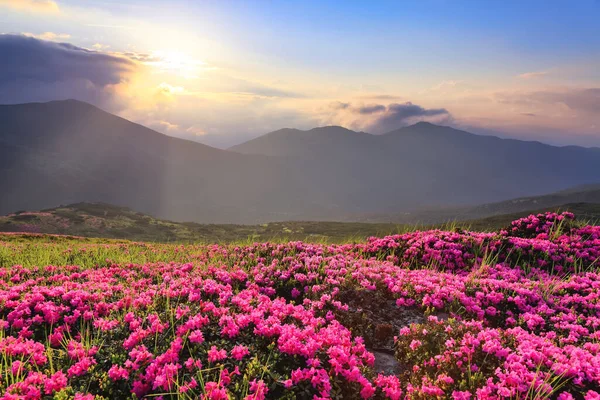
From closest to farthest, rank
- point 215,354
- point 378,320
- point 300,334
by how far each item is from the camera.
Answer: point 215,354
point 300,334
point 378,320

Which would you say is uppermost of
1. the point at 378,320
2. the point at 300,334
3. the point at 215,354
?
the point at 300,334

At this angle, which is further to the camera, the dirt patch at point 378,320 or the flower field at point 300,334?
the dirt patch at point 378,320

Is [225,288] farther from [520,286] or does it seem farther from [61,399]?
[520,286]

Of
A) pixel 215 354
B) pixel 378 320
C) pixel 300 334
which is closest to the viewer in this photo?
pixel 215 354

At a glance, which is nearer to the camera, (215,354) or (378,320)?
(215,354)

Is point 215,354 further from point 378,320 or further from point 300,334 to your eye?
point 378,320

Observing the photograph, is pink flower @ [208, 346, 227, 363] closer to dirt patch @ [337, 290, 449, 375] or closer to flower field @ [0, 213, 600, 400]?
flower field @ [0, 213, 600, 400]

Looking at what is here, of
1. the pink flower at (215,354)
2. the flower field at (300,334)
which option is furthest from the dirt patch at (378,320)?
the pink flower at (215,354)

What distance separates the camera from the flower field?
5.68m

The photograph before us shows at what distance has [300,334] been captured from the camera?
6562 millimetres

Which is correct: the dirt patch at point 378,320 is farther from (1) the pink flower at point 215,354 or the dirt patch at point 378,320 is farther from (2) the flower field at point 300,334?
(1) the pink flower at point 215,354

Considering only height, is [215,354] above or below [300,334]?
below

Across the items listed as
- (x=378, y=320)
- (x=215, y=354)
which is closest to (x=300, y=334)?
(x=215, y=354)

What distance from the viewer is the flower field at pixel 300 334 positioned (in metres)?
5.68
